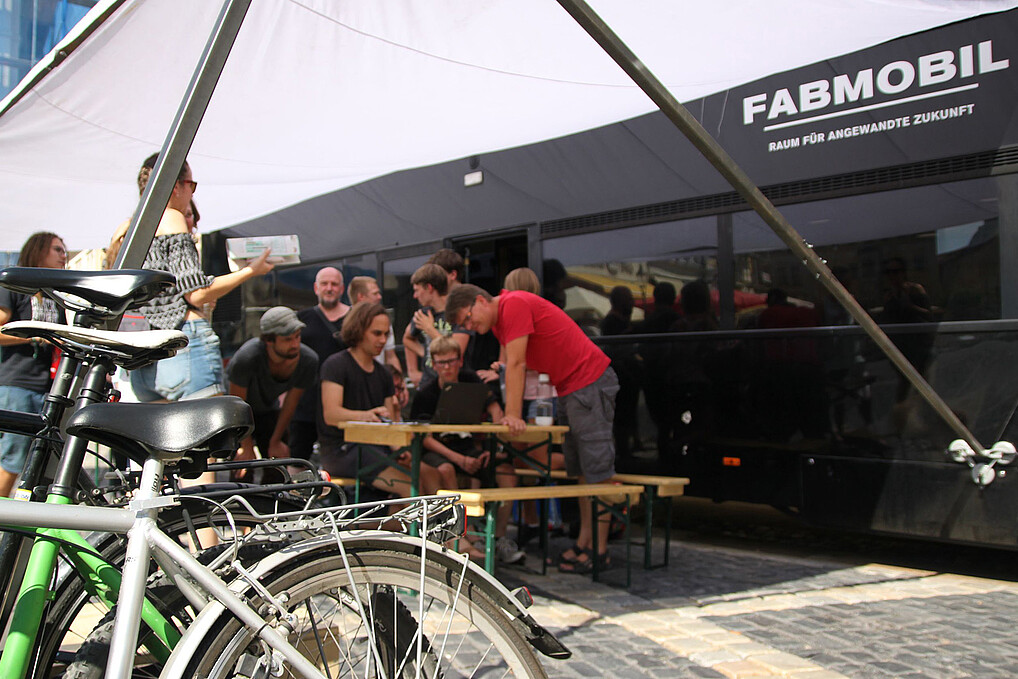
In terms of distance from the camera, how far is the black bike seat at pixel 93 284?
6.46 ft

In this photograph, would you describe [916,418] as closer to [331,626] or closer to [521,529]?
[521,529]

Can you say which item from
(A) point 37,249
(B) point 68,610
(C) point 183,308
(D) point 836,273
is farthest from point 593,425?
(B) point 68,610

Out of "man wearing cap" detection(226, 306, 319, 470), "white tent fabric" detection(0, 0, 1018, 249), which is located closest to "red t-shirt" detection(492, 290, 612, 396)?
"white tent fabric" detection(0, 0, 1018, 249)

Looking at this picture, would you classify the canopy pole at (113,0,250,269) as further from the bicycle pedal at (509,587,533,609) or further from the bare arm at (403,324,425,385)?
the bare arm at (403,324,425,385)

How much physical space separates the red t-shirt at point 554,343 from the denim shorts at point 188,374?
1984mm

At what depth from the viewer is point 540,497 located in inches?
196

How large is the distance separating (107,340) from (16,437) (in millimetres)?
2910

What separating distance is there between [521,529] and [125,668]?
4817 mm

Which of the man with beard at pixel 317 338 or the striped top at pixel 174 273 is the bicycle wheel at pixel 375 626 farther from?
the man with beard at pixel 317 338

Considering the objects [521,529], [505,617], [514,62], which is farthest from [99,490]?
[521,529]

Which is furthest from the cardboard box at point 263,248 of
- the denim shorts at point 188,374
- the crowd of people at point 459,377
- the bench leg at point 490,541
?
the bench leg at point 490,541

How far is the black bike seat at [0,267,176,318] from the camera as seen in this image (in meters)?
1.97

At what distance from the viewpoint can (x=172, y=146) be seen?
9.41 feet

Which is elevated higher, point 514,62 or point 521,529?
point 514,62
